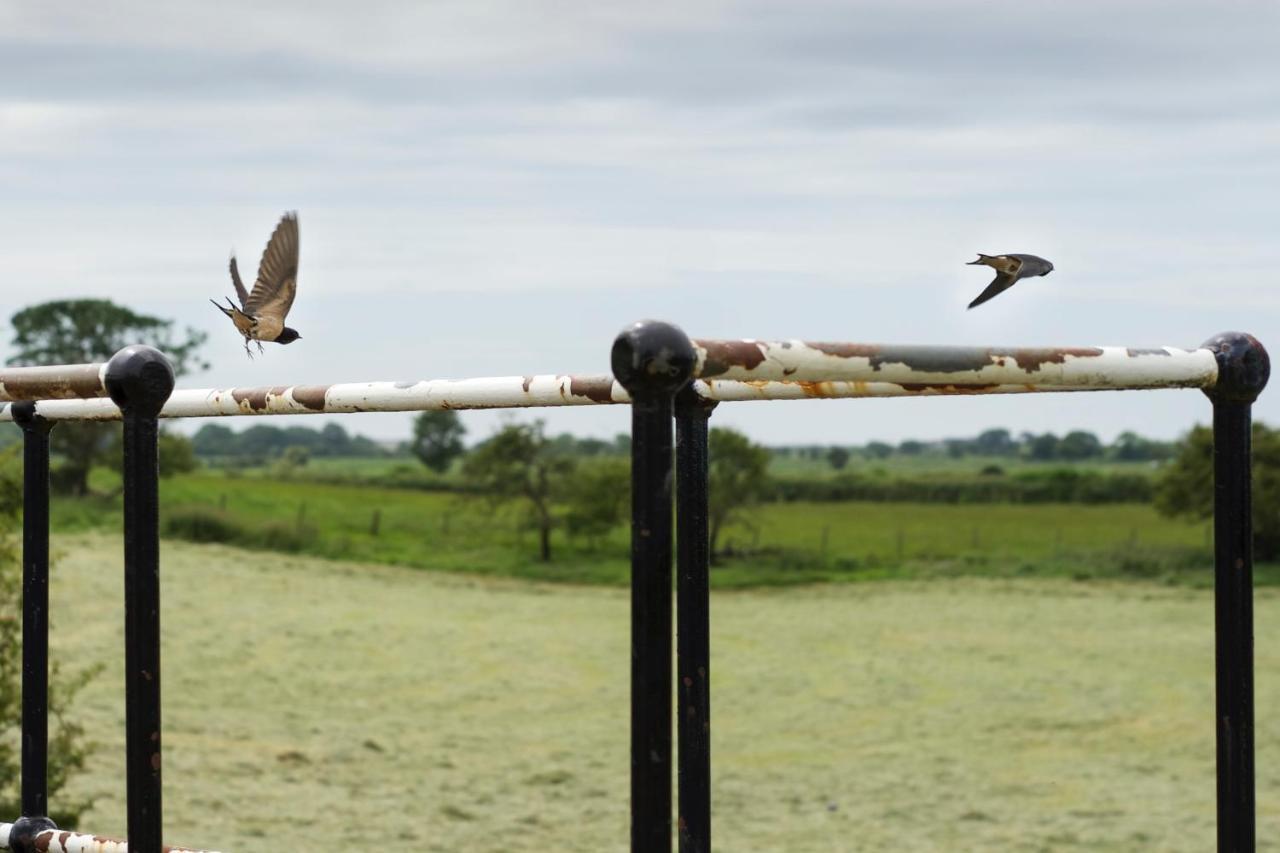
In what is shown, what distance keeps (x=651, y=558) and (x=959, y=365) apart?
341 millimetres

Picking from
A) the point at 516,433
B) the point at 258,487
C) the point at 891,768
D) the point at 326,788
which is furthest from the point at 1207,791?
the point at 258,487

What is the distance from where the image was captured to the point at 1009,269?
5.66 feet

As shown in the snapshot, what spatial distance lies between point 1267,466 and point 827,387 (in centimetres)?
3375

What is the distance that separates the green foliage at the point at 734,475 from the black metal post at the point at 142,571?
38.0 meters

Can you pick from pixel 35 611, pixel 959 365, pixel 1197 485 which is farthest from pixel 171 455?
pixel 959 365

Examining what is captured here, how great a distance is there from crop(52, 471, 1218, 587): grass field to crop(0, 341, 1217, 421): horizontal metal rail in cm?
3881

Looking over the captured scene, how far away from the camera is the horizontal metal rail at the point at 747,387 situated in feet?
3.93

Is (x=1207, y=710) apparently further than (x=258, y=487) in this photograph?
No

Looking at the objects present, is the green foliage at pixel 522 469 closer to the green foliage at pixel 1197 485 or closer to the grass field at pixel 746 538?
the grass field at pixel 746 538

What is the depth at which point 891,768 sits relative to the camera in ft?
86.3

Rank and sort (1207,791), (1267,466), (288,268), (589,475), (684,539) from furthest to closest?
(589,475), (1267,466), (1207,791), (288,268), (684,539)

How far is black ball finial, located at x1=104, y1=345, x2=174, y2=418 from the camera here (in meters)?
1.55

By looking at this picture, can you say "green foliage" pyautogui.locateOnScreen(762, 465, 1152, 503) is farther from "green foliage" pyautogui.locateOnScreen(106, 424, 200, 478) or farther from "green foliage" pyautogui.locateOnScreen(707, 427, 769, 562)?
"green foliage" pyautogui.locateOnScreen(106, 424, 200, 478)

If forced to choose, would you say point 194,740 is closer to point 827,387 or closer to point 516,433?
point 516,433
